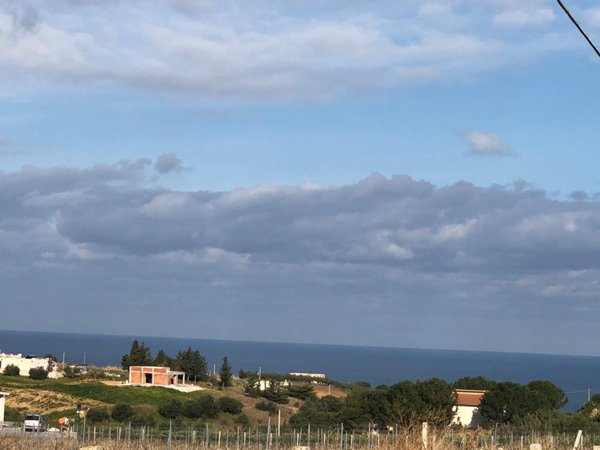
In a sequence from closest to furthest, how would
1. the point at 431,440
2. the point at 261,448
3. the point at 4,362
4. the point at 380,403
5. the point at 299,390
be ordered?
the point at 431,440 → the point at 261,448 → the point at 380,403 → the point at 299,390 → the point at 4,362

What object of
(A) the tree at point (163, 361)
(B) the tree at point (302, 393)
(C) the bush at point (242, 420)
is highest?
(A) the tree at point (163, 361)

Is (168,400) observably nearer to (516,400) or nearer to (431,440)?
(516,400)

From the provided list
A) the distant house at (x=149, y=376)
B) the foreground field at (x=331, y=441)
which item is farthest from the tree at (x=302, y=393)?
the foreground field at (x=331, y=441)

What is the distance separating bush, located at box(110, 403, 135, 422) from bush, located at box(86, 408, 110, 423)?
390 millimetres

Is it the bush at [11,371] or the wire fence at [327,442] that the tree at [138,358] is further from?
the wire fence at [327,442]

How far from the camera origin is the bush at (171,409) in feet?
185

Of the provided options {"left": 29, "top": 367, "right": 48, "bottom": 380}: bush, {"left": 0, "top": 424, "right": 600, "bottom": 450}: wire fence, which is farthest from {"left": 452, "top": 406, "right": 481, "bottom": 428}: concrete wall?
{"left": 29, "top": 367, "right": 48, "bottom": 380}: bush

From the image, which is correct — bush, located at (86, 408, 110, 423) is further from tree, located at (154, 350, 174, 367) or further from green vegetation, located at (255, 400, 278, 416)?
tree, located at (154, 350, 174, 367)

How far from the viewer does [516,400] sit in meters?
50.6

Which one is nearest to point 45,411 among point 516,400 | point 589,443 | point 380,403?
point 380,403

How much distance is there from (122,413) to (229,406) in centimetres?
927

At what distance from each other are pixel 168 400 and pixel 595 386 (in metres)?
130

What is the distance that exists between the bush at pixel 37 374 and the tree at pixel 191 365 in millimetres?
11734

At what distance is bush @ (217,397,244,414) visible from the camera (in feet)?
198
